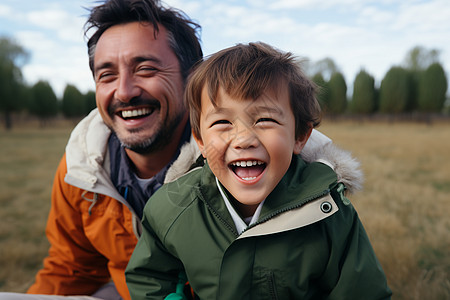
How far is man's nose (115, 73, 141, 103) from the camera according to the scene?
6.85 feet

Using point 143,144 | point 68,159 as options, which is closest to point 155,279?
point 143,144

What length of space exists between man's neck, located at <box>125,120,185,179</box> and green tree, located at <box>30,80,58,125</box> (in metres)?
36.7

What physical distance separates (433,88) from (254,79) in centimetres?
3136

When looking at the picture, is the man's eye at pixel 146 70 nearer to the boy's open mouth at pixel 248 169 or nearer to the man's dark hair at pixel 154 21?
the man's dark hair at pixel 154 21

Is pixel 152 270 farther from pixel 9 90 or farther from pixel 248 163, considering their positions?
pixel 9 90

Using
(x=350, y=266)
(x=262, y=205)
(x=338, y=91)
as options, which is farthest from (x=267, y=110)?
(x=338, y=91)

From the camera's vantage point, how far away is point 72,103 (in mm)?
36031

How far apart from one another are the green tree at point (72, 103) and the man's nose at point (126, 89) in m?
36.5

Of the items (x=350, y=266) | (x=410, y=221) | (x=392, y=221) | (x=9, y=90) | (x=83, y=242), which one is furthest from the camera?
(x=9, y=90)

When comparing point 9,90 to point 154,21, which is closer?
point 154,21

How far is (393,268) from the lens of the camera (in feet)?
10.6

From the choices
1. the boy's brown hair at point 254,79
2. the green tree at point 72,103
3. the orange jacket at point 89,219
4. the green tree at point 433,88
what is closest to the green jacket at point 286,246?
the boy's brown hair at point 254,79

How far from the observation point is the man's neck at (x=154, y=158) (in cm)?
234

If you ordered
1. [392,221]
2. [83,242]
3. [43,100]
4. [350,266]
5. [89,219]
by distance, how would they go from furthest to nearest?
[43,100] < [392,221] < [83,242] < [89,219] < [350,266]
